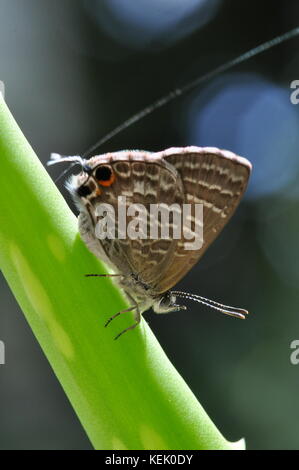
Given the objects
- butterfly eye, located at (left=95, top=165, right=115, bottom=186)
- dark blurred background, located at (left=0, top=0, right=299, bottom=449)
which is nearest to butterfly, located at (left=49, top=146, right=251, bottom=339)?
butterfly eye, located at (left=95, top=165, right=115, bottom=186)

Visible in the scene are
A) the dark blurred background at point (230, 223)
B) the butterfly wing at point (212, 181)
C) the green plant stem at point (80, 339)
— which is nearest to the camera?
the green plant stem at point (80, 339)

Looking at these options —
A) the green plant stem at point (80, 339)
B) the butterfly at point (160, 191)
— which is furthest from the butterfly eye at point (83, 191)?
the green plant stem at point (80, 339)

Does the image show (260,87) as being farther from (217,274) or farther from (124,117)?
(217,274)

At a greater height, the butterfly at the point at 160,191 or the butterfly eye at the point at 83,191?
the butterfly eye at the point at 83,191

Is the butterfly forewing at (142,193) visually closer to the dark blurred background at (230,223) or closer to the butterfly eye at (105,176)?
the butterfly eye at (105,176)

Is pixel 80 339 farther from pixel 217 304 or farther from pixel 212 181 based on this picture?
pixel 217 304

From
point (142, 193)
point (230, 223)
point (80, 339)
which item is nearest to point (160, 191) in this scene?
point (142, 193)

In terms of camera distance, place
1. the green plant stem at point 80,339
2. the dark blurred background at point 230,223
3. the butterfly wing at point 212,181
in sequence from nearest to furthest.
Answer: the green plant stem at point 80,339, the butterfly wing at point 212,181, the dark blurred background at point 230,223
